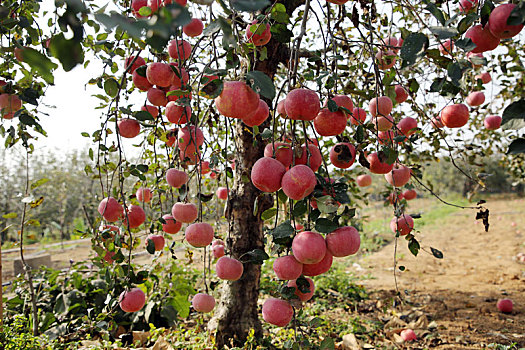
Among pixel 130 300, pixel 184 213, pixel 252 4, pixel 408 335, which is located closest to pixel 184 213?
pixel 184 213

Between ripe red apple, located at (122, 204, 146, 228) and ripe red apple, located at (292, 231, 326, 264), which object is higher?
ripe red apple, located at (122, 204, 146, 228)

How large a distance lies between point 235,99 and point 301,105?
6.0 inches

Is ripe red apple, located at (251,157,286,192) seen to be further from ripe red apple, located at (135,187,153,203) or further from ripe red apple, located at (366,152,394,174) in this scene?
ripe red apple, located at (135,187,153,203)

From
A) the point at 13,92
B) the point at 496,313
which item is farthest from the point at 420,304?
the point at 13,92

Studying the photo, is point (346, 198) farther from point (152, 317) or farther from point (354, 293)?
point (354, 293)

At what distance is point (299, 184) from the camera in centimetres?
67

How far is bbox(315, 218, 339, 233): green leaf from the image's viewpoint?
2.31ft

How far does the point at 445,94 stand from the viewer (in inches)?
29.7

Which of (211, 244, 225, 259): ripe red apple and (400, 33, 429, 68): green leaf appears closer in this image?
(400, 33, 429, 68): green leaf

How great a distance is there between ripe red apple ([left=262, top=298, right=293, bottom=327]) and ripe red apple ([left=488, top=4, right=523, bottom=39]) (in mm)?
832

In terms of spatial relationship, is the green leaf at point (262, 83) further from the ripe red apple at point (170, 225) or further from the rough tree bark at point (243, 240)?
the rough tree bark at point (243, 240)

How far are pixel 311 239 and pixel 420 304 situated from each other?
124 inches

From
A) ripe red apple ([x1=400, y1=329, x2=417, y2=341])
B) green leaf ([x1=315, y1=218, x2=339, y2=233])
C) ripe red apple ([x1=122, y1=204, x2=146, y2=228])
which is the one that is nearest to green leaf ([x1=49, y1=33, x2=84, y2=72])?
green leaf ([x1=315, y1=218, x2=339, y2=233])

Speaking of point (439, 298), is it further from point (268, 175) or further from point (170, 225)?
point (268, 175)
